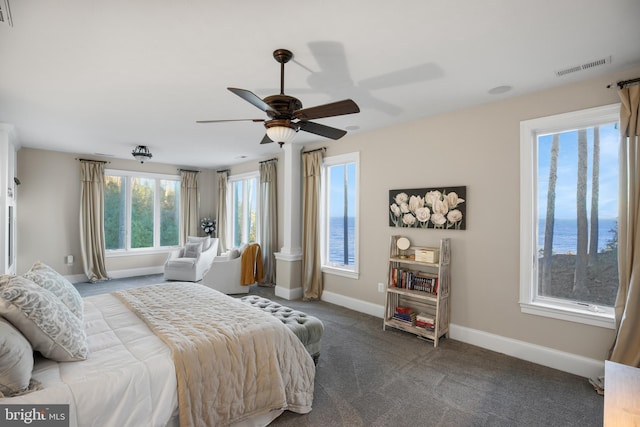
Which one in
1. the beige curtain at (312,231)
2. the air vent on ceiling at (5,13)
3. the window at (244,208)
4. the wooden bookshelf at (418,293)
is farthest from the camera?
the window at (244,208)

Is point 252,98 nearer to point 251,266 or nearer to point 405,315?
point 405,315

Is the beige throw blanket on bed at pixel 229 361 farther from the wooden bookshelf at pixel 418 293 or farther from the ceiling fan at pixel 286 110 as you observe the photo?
the wooden bookshelf at pixel 418 293

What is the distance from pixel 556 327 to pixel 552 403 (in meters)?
0.78

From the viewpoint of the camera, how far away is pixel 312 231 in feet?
16.1

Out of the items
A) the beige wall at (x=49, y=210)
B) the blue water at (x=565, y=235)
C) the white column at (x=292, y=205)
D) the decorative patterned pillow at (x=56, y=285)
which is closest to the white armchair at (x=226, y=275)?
the white column at (x=292, y=205)

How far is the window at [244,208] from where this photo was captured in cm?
666

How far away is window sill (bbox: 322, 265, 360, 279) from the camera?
4.45m

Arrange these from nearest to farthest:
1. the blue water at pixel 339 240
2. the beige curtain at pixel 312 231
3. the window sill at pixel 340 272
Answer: the window sill at pixel 340 272 → the blue water at pixel 339 240 → the beige curtain at pixel 312 231

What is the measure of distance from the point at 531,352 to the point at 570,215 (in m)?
1.37

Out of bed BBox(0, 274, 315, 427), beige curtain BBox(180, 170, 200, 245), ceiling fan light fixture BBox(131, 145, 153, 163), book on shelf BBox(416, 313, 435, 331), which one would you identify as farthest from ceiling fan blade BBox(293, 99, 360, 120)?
beige curtain BBox(180, 170, 200, 245)

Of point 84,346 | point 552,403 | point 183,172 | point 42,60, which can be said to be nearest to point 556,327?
point 552,403

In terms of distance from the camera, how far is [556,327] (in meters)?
2.78

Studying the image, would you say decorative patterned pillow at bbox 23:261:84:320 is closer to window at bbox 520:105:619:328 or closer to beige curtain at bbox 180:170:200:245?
window at bbox 520:105:619:328

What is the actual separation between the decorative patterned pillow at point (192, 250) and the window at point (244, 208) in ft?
3.29
